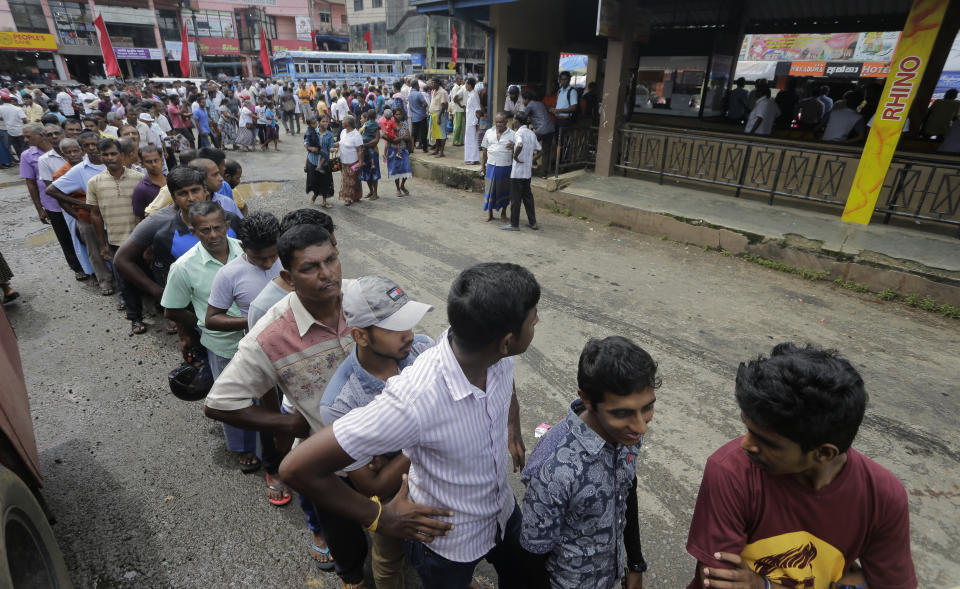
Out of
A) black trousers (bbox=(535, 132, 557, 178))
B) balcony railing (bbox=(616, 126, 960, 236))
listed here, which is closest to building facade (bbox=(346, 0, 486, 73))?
black trousers (bbox=(535, 132, 557, 178))

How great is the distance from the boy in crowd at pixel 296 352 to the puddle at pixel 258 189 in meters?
8.63

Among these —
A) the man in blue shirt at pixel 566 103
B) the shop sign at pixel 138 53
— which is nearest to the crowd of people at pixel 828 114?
the man in blue shirt at pixel 566 103

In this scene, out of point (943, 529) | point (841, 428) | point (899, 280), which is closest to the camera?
point (841, 428)

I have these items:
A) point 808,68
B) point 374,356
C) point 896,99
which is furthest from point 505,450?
point 808,68

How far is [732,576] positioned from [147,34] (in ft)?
183

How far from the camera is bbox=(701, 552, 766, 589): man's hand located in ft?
4.44

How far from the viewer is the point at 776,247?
243 inches

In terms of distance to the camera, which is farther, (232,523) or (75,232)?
(75,232)

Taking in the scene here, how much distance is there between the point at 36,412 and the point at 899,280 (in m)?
8.18

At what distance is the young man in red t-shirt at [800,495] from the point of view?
1.23 m

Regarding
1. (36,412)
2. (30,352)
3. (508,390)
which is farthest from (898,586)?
(30,352)

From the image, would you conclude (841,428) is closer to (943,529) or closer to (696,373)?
(943,529)

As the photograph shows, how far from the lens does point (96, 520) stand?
2.76 m

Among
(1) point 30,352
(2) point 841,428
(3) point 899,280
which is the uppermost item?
(2) point 841,428
